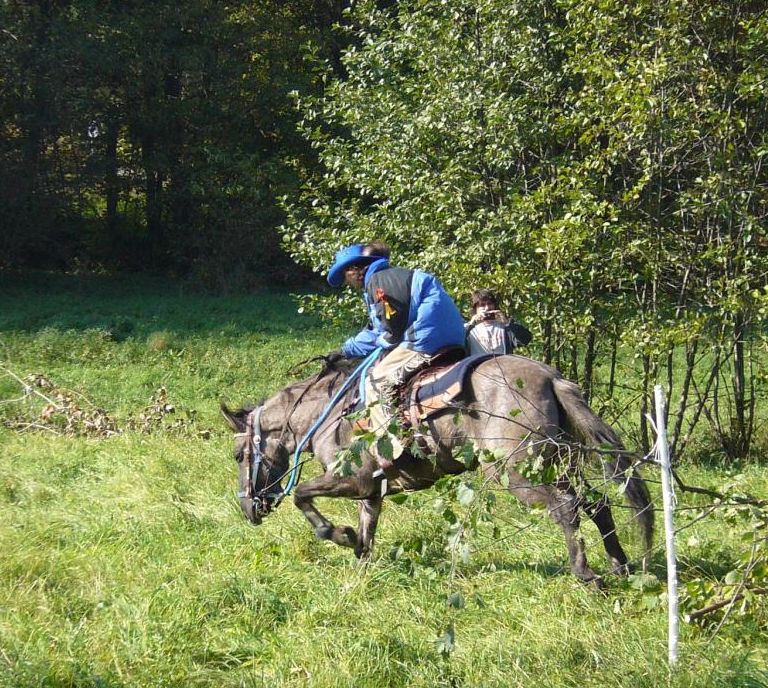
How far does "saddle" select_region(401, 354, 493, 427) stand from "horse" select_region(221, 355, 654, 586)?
6 cm

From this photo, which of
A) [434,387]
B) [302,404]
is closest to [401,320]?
[434,387]

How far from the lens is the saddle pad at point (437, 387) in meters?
6.37

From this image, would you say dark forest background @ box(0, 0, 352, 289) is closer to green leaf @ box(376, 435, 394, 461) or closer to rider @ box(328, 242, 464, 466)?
rider @ box(328, 242, 464, 466)

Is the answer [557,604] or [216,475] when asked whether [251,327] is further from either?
[557,604]

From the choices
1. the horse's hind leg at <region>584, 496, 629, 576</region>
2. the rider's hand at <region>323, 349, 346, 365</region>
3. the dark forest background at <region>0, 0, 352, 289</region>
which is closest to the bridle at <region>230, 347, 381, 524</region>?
the rider's hand at <region>323, 349, 346, 365</region>

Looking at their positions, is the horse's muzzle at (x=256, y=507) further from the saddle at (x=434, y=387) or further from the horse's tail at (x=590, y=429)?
the horse's tail at (x=590, y=429)

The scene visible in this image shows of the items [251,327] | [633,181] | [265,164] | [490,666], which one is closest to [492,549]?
[490,666]

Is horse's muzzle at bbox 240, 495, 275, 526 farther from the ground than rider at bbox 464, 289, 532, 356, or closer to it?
closer to it

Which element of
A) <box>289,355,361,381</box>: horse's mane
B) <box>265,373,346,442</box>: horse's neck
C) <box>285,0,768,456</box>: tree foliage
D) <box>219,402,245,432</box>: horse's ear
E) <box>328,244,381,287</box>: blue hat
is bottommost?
<box>219,402,245,432</box>: horse's ear

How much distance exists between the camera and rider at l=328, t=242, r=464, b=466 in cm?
661

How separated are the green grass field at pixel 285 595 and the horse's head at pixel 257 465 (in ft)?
0.64

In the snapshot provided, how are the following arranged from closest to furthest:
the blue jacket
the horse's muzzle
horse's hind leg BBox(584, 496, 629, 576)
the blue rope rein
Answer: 1. horse's hind leg BBox(584, 496, 629, 576)
2. the blue jacket
3. the blue rope rein
4. the horse's muzzle

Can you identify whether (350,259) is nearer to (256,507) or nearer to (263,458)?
(263,458)

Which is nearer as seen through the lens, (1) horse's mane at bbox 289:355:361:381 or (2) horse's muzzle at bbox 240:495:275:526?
(2) horse's muzzle at bbox 240:495:275:526
